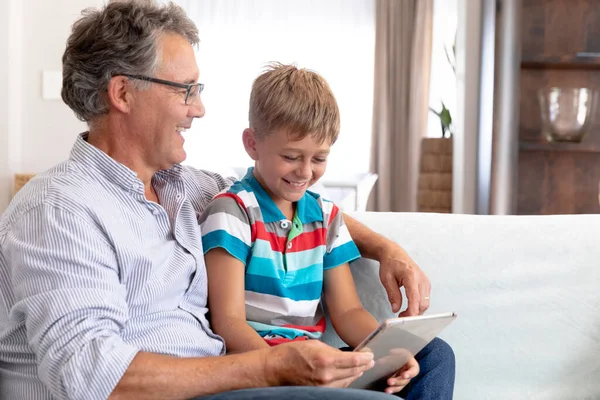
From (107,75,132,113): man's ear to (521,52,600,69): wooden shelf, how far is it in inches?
84.0

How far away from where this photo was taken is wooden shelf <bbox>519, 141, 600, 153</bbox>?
3.23 meters

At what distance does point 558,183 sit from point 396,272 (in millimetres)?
1850

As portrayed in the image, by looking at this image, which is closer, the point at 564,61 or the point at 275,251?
the point at 275,251

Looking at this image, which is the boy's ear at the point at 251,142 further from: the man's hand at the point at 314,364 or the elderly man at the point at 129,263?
the man's hand at the point at 314,364

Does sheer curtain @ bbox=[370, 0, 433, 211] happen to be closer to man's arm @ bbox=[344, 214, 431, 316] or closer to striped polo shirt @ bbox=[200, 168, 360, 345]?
man's arm @ bbox=[344, 214, 431, 316]

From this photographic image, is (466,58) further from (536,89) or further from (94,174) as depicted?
(94,174)

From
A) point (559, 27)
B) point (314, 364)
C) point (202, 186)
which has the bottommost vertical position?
point (314, 364)

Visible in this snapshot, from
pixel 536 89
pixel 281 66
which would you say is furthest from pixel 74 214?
pixel 536 89

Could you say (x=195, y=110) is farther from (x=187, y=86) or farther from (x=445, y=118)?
(x=445, y=118)

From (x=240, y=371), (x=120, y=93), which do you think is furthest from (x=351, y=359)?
(x=120, y=93)

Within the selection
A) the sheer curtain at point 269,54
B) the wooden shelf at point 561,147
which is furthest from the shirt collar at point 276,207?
the sheer curtain at point 269,54

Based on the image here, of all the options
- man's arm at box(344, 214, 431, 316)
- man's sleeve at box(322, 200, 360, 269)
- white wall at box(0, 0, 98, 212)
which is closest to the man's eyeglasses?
man's sleeve at box(322, 200, 360, 269)

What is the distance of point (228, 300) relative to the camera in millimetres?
1540

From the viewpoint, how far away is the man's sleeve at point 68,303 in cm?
119
